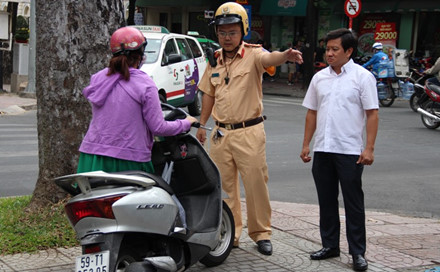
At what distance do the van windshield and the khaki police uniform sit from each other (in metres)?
8.43

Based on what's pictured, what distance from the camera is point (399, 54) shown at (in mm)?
21734

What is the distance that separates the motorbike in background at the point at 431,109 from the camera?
13898 millimetres

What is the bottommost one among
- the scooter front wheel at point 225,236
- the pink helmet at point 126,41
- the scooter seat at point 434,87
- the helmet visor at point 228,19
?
the scooter front wheel at point 225,236

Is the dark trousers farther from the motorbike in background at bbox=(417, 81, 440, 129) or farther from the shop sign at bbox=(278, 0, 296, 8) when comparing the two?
the shop sign at bbox=(278, 0, 296, 8)

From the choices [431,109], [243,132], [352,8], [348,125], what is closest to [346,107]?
[348,125]

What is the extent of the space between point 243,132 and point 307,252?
1.16m

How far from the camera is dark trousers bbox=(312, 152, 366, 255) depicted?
5066 millimetres

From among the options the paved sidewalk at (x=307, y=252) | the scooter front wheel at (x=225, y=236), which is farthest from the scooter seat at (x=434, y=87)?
the scooter front wheel at (x=225, y=236)

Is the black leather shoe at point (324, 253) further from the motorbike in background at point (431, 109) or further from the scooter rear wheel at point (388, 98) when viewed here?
the scooter rear wheel at point (388, 98)

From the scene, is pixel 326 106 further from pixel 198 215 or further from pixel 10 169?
pixel 10 169

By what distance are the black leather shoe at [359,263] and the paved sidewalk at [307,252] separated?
0.09m

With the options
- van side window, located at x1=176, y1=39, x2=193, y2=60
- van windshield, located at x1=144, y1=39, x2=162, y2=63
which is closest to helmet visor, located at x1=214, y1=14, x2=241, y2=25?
van windshield, located at x1=144, y1=39, x2=162, y2=63

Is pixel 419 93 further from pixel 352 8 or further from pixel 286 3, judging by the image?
pixel 286 3

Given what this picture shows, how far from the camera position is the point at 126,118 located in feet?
14.2
